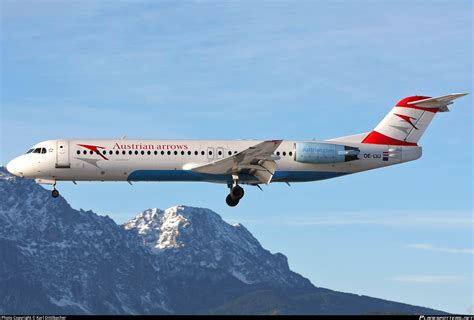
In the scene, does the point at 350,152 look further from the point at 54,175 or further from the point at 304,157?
the point at 54,175

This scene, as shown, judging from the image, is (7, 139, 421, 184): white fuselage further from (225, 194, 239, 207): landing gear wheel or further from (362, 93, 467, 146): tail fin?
(362, 93, 467, 146): tail fin

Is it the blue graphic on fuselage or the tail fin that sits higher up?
the tail fin

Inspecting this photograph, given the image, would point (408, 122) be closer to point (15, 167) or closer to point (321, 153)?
point (321, 153)

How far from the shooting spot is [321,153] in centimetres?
7631

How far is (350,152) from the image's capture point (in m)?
77.5

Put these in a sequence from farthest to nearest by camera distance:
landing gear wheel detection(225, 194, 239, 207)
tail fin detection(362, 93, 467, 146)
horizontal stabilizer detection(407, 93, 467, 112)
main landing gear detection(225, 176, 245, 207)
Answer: tail fin detection(362, 93, 467, 146), horizontal stabilizer detection(407, 93, 467, 112), landing gear wheel detection(225, 194, 239, 207), main landing gear detection(225, 176, 245, 207)

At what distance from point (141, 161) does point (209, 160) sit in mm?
5206

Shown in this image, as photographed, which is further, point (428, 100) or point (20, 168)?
point (428, 100)

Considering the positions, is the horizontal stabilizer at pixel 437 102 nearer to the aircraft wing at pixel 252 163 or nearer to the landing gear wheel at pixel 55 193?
the aircraft wing at pixel 252 163

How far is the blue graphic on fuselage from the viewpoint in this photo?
74.8 metres

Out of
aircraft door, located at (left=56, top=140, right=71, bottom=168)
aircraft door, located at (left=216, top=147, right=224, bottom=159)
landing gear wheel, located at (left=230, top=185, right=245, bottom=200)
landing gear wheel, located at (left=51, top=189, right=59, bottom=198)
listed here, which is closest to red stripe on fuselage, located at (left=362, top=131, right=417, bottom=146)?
landing gear wheel, located at (left=230, top=185, right=245, bottom=200)

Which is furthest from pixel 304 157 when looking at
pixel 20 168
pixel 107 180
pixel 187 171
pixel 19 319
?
pixel 19 319

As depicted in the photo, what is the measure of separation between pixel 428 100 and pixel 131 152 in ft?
78.8

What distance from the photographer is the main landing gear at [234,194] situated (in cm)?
7575
